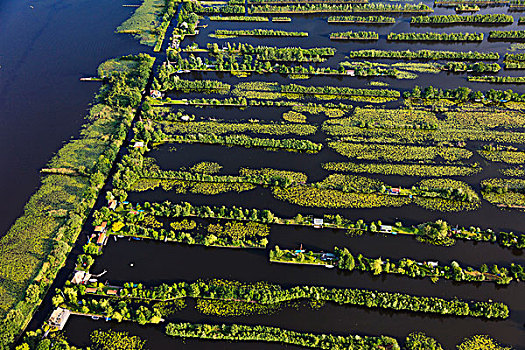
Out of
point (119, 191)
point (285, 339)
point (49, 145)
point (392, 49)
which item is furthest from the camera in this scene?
point (392, 49)

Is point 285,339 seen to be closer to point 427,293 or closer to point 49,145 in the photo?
point 427,293

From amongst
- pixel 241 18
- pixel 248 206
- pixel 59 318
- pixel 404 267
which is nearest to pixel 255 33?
pixel 241 18

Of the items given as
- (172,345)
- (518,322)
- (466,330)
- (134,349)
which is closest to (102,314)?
(134,349)

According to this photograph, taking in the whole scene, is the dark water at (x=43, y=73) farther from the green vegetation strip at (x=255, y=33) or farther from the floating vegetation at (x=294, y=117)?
the floating vegetation at (x=294, y=117)

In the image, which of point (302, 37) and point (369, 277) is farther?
point (302, 37)

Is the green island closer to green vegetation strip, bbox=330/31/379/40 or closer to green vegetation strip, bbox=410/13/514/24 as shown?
green vegetation strip, bbox=410/13/514/24

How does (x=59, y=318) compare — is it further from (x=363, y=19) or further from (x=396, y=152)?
(x=363, y=19)

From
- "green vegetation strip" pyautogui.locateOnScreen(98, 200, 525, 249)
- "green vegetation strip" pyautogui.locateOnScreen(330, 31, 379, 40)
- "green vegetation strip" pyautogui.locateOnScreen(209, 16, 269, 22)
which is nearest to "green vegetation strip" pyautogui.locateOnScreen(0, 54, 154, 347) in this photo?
"green vegetation strip" pyautogui.locateOnScreen(98, 200, 525, 249)
